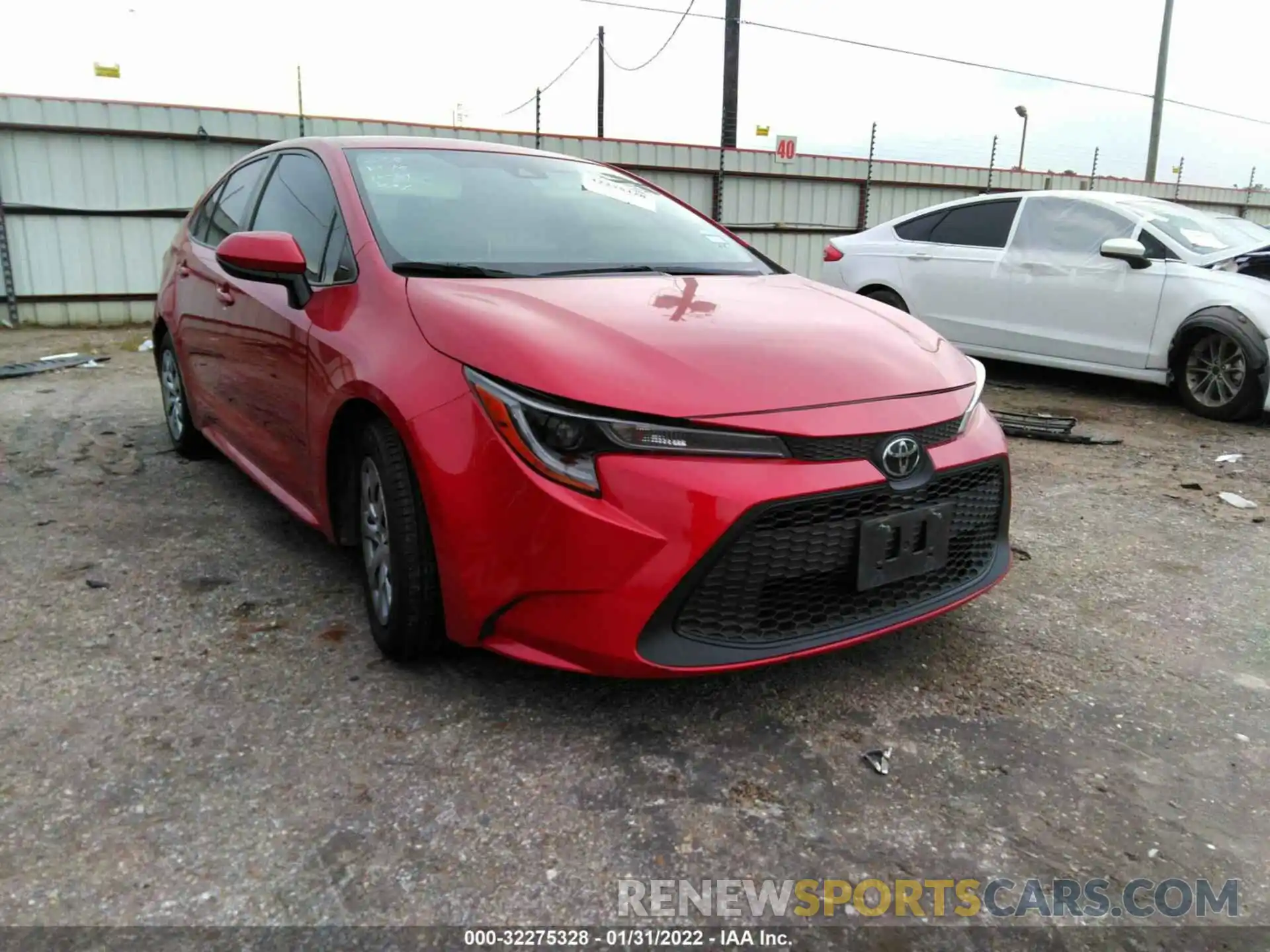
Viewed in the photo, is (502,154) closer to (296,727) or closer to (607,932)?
(296,727)

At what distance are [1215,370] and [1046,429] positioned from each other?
1216mm

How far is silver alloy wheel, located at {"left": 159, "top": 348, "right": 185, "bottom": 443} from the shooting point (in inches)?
175

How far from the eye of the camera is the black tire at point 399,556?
2322mm

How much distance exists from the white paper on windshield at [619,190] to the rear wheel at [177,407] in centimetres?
211

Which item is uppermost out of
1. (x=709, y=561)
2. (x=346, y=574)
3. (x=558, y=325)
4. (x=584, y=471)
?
(x=558, y=325)

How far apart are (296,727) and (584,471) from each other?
0.95 metres

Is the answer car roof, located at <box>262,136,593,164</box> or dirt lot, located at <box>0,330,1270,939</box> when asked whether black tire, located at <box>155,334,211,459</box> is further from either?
car roof, located at <box>262,136,593,164</box>

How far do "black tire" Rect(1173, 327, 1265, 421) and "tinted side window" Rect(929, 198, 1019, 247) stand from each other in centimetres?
156

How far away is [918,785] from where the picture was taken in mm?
2090

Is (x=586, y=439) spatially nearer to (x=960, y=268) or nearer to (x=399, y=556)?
(x=399, y=556)

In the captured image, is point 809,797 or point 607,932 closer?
point 607,932

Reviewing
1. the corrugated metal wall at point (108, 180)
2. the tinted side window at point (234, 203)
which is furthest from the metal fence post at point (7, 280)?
the tinted side window at point (234, 203)

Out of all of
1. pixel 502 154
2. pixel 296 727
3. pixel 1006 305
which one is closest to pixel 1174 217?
pixel 1006 305

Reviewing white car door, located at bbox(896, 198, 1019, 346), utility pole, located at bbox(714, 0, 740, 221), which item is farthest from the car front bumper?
utility pole, located at bbox(714, 0, 740, 221)
